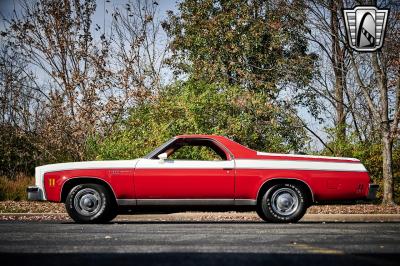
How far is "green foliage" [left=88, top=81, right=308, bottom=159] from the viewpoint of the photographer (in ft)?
57.8

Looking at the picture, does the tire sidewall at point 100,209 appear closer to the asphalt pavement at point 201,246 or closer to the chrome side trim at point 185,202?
the chrome side trim at point 185,202

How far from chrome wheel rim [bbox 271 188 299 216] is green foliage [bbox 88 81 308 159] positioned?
286 inches

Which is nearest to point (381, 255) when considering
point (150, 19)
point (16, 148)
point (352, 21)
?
point (352, 21)

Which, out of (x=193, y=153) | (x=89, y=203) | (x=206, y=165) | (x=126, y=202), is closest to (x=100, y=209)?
(x=89, y=203)

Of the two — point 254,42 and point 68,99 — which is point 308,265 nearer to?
point 68,99

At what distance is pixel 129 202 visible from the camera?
33.7 ft

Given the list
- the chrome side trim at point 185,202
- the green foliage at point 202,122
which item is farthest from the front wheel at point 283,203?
the green foliage at point 202,122

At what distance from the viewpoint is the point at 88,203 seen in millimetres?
10266

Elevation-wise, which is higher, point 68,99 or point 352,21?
point 352,21

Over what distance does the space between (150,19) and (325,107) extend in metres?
8.07

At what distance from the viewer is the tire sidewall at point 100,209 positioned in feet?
33.6

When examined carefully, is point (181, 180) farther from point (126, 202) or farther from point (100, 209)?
point (100, 209)

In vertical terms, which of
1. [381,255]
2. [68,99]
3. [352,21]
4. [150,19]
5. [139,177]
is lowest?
[381,255]

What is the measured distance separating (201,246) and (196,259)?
105 cm
